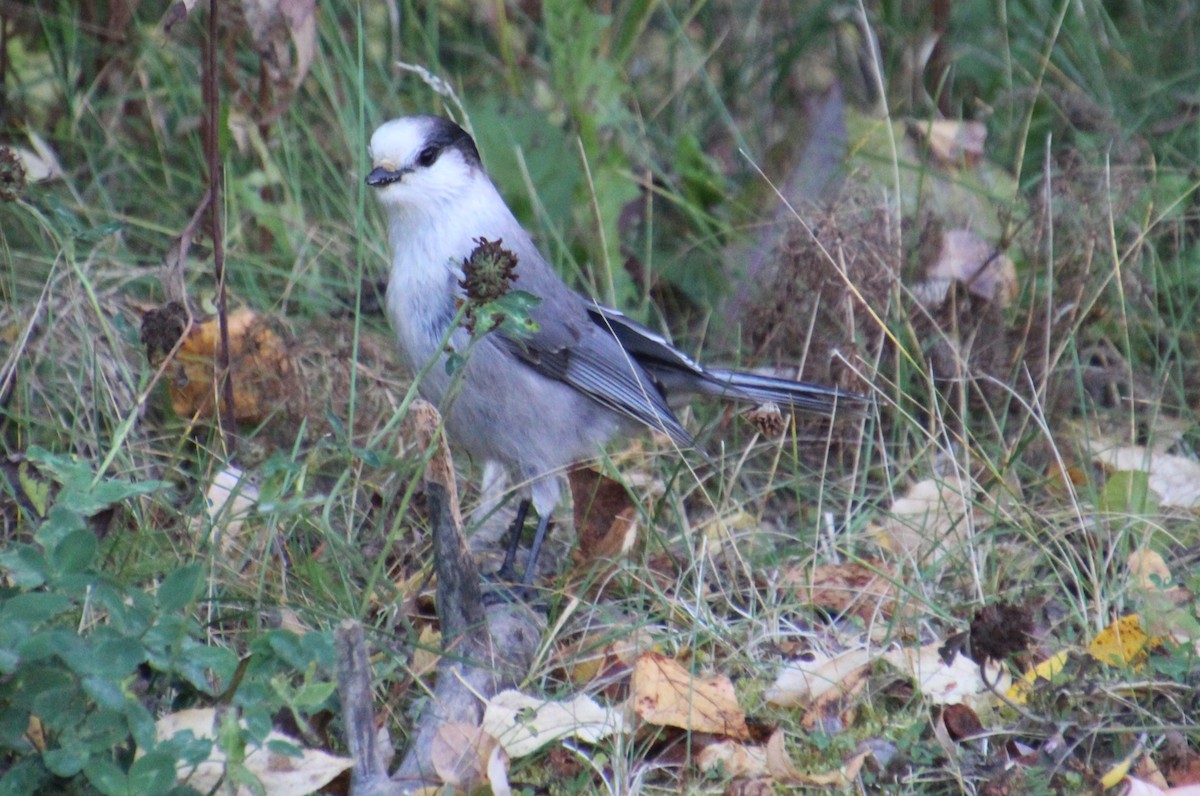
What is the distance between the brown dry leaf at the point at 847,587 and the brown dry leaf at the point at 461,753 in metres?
0.83

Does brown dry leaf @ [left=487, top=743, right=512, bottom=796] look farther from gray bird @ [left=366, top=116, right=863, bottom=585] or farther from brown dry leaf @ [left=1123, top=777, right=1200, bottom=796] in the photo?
brown dry leaf @ [left=1123, top=777, right=1200, bottom=796]

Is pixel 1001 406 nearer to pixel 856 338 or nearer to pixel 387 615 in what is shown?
pixel 856 338

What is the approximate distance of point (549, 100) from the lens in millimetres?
4738

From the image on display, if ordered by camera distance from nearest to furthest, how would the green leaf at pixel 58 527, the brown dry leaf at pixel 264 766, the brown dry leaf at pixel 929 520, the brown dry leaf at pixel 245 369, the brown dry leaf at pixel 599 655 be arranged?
the green leaf at pixel 58 527 → the brown dry leaf at pixel 264 766 → the brown dry leaf at pixel 599 655 → the brown dry leaf at pixel 929 520 → the brown dry leaf at pixel 245 369

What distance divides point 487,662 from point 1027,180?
8.91 ft

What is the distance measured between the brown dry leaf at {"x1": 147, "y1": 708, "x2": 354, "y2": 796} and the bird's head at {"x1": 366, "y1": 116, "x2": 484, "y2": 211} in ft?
5.02

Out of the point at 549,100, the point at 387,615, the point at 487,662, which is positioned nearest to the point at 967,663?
the point at 487,662

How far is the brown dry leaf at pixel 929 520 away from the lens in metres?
3.04

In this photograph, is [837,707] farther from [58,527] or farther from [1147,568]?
[58,527]

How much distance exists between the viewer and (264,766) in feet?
7.11

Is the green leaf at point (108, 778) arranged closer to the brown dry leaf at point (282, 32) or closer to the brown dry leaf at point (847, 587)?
the brown dry leaf at point (847, 587)

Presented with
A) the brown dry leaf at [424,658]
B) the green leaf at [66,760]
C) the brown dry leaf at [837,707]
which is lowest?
the brown dry leaf at [837,707]

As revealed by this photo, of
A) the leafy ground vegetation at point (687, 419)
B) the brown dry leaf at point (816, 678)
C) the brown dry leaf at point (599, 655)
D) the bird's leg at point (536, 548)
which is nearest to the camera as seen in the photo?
the leafy ground vegetation at point (687, 419)

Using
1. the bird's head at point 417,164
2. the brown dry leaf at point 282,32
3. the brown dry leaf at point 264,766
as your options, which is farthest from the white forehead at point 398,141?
the brown dry leaf at point 264,766
